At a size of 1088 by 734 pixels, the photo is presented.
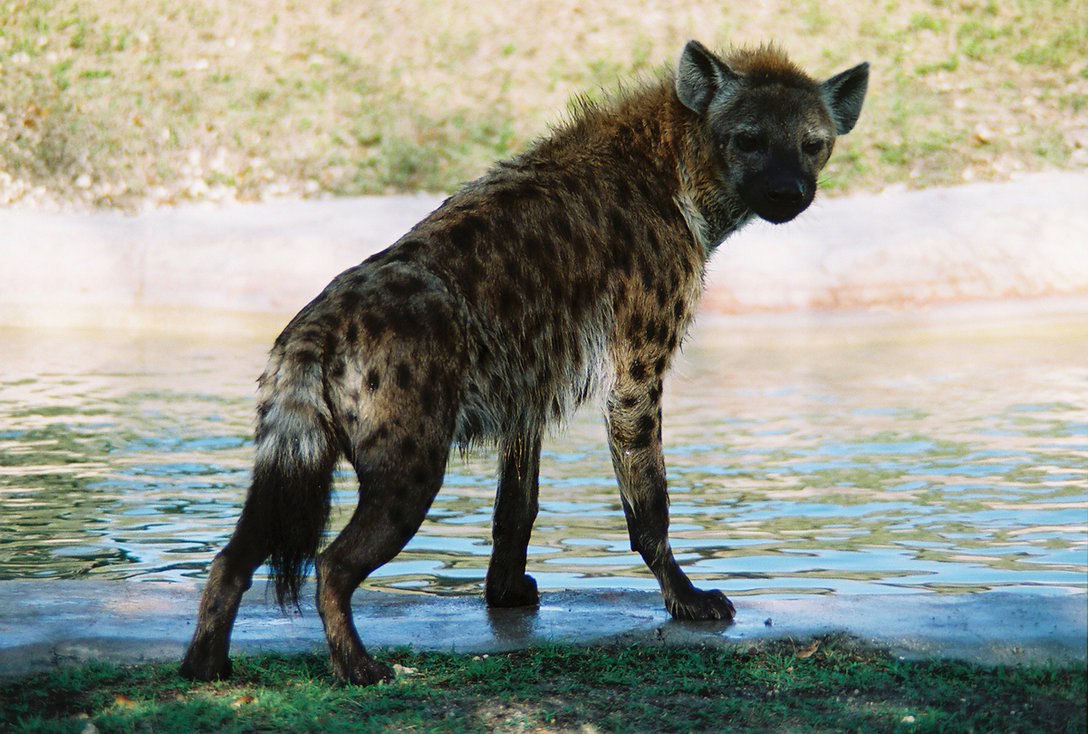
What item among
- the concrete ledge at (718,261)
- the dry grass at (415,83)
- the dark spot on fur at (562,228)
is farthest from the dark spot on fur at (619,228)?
the dry grass at (415,83)

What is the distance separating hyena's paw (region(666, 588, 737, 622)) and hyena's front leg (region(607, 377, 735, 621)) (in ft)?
0.28

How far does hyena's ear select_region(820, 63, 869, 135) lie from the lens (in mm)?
5348

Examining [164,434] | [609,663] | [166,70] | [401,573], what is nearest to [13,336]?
[164,434]

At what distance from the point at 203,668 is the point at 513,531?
1269 millimetres

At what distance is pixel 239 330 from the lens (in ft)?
37.9

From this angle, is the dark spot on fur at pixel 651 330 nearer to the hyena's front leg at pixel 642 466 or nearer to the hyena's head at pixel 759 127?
the hyena's front leg at pixel 642 466

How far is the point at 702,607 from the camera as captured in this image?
4.58 meters

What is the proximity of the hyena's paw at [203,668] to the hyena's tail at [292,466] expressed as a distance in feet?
0.84

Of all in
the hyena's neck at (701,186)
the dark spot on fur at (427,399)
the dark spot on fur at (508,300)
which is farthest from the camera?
the hyena's neck at (701,186)

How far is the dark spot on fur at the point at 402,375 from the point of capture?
3.95m

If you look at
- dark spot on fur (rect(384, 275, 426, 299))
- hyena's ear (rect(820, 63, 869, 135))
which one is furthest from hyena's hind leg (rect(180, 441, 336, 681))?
hyena's ear (rect(820, 63, 869, 135))

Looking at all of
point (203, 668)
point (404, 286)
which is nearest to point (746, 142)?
point (404, 286)

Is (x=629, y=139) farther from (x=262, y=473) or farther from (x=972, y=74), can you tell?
(x=972, y=74)

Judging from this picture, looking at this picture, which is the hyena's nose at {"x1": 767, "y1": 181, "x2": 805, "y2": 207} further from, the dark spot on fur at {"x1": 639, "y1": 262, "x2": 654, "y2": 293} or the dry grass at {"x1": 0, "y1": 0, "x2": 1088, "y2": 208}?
the dry grass at {"x1": 0, "y1": 0, "x2": 1088, "y2": 208}
